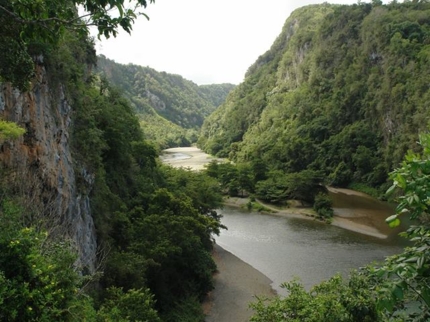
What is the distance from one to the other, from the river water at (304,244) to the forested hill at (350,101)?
61.0 ft

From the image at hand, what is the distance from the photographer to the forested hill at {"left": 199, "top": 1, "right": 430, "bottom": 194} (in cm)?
6272

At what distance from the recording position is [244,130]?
126812 millimetres

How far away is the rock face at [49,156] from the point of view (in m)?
12.7

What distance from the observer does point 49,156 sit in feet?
47.8

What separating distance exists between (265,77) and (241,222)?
4339 inches

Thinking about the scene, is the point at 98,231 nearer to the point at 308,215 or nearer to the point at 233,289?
the point at 233,289

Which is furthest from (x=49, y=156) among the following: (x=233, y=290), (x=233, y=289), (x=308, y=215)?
(x=308, y=215)

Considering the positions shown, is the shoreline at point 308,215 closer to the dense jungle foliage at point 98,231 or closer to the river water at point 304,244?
the river water at point 304,244

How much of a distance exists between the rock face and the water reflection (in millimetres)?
15859

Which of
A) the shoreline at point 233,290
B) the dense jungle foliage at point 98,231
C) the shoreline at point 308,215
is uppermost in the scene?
the dense jungle foliage at point 98,231

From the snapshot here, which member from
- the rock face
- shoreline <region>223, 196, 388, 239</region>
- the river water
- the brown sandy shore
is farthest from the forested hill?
the rock face

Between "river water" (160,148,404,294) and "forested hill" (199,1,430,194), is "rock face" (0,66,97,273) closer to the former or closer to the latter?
"river water" (160,148,404,294)

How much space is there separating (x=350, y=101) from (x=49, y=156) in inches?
2987

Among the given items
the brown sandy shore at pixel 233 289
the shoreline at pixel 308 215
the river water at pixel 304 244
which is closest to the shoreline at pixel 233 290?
the brown sandy shore at pixel 233 289
